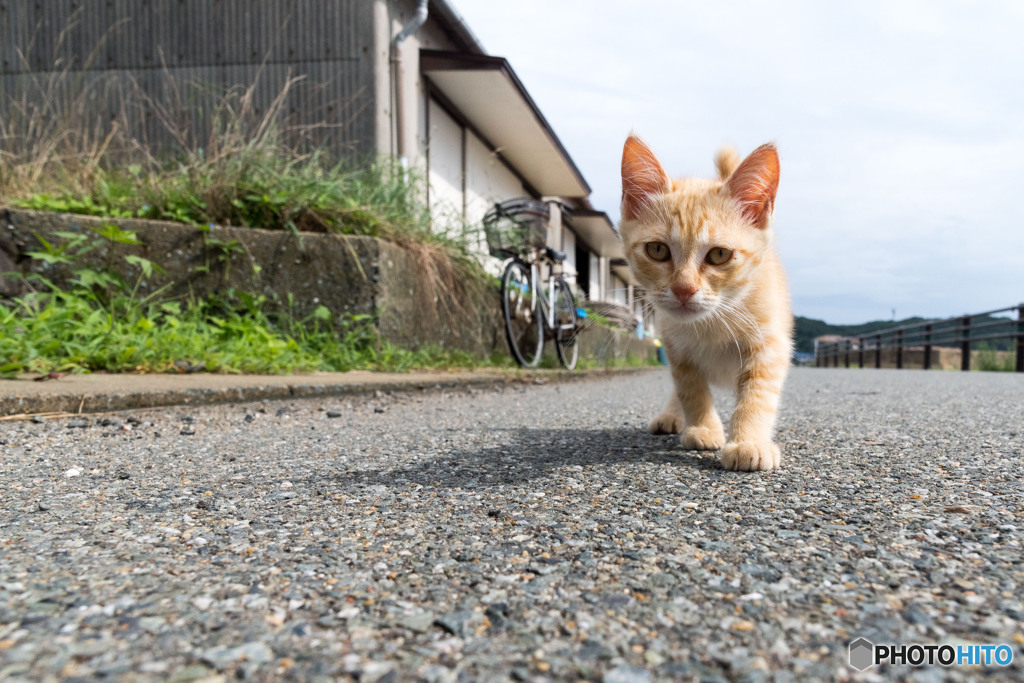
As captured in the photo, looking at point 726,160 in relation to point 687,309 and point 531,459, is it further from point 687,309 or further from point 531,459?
point 531,459

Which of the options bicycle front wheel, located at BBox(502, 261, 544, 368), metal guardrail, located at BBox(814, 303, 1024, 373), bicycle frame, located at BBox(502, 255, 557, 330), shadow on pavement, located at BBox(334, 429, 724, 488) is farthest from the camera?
metal guardrail, located at BBox(814, 303, 1024, 373)

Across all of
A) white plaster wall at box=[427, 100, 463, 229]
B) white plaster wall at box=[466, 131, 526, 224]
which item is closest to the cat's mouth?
white plaster wall at box=[427, 100, 463, 229]

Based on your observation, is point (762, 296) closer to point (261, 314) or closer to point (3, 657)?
point (3, 657)

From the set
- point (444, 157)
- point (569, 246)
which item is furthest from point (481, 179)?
point (569, 246)

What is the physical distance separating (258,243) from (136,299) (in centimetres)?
88

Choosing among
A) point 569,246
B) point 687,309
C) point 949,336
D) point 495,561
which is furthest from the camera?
point 569,246

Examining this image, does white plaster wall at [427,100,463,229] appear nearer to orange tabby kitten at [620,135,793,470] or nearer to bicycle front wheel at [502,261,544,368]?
bicycle front wheel at [502,261,544,368]

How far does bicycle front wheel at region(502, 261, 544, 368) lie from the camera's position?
5984 millimetres

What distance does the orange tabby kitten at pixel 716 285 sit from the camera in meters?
1.93

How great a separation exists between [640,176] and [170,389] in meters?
2.33

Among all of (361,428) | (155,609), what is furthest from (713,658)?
(361,428)

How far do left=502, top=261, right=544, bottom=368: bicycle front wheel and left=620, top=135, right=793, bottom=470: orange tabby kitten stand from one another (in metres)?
3.57

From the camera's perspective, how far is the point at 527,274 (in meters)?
6.56

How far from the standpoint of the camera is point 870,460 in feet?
6.23
